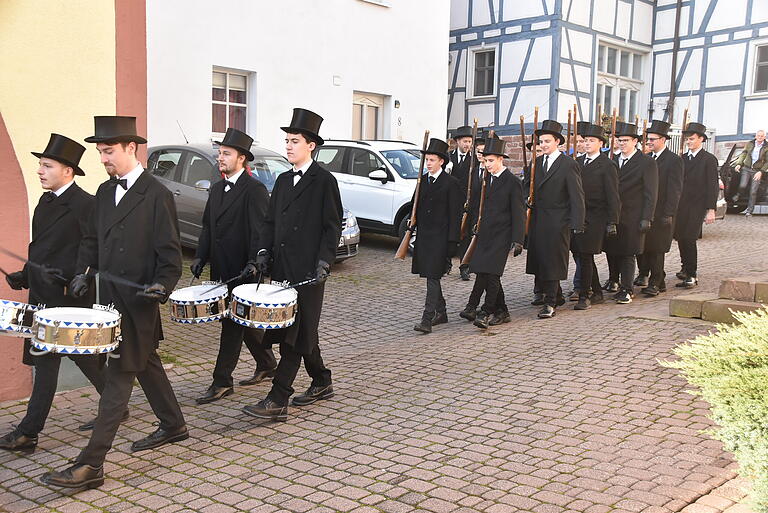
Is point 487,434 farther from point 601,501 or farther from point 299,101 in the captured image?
point 299,101

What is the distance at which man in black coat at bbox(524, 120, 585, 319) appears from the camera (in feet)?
27.5

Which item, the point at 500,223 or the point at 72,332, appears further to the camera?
the point at 500,223

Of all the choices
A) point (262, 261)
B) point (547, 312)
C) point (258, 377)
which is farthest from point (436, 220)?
point (262, 261)

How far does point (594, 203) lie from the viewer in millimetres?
9000

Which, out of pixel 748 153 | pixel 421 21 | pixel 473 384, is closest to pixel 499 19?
pixel 421 21

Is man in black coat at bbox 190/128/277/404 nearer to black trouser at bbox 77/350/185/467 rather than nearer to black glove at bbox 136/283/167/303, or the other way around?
black trouser at bbox 77/350/185/467

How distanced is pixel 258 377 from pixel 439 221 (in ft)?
8.77

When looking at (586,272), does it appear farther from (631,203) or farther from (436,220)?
(436,220)

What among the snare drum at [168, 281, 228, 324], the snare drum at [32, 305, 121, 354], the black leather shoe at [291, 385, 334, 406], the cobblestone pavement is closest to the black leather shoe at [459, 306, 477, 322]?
the cobblestone pavement

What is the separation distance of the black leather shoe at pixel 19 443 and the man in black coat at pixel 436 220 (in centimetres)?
408

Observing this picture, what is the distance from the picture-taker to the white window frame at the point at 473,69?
2333 centimetres

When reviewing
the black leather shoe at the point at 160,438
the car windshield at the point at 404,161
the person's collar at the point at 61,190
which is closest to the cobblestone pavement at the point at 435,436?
the black leather shoe at the point at 160,438

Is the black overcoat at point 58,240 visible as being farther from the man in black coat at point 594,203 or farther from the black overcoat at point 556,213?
the man in black coat at point 594,203

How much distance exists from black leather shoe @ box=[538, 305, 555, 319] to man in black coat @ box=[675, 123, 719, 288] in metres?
2.48
